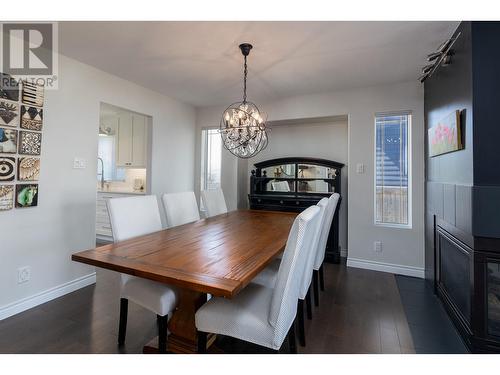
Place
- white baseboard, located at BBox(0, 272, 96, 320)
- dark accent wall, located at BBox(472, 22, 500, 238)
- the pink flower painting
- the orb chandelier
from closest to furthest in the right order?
dark accent wall, located at BBox(472, 22, 500, 238) < the pink flower painting < white baseboard, located at BBox(0, 272, 96, 320) < the orb chandelier

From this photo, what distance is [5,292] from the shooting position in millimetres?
2191

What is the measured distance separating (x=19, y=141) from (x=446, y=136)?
359 centimetres

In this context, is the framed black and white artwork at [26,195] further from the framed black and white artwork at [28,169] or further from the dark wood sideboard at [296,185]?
the dark wood sideboard at [296,185]

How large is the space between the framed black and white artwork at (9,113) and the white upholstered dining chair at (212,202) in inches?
71.3

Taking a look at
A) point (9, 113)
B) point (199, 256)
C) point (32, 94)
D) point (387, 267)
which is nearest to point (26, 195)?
point (9, 113)

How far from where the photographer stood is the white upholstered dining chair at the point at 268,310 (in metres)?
1.24

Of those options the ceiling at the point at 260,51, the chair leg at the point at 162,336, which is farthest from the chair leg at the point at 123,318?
the ceiling at the point at 260,51

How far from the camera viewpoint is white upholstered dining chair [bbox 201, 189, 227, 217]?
312 cm

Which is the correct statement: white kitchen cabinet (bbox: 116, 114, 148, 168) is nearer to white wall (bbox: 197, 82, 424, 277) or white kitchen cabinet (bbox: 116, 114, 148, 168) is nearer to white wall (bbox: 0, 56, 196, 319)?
white wall (bbox: 0, 56, 196, 319)

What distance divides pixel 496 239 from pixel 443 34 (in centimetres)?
164

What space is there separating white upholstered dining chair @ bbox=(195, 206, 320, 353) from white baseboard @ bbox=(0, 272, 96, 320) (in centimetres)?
191

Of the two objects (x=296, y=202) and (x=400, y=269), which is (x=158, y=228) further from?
(x=400, y=269)

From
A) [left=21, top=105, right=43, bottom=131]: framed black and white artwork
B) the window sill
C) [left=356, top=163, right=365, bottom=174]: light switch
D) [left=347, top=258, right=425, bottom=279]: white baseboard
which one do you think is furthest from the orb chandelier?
[left=347, top=258, right=425, bottom=279]: white baseboard
